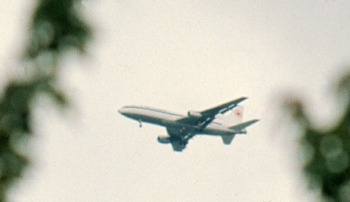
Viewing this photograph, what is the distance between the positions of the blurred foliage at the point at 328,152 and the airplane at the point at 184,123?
65.4m

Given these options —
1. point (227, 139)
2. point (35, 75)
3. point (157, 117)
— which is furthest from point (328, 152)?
point (227, 139)

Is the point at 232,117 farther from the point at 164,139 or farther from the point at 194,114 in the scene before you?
the point at 194,114

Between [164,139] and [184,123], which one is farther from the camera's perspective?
[164,139]

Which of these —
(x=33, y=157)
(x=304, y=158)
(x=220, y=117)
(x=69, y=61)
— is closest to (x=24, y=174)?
(x=33, y=157)

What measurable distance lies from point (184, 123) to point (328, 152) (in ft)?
247

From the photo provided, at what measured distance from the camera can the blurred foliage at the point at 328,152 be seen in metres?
4.23

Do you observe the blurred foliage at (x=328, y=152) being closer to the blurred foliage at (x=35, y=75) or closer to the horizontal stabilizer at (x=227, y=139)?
the blurred foliage at (x=35, y=75)

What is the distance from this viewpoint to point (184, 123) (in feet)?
261

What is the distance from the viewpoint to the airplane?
76.1m

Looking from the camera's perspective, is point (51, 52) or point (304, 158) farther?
point (304, 158)

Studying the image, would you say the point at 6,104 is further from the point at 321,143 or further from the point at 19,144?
the point at 321,143

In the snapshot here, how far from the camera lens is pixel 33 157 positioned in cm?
421

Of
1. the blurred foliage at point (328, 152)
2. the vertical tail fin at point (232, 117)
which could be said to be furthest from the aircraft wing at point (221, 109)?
the blurred foliage at point (328, 152)

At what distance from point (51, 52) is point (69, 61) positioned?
0.21 m
